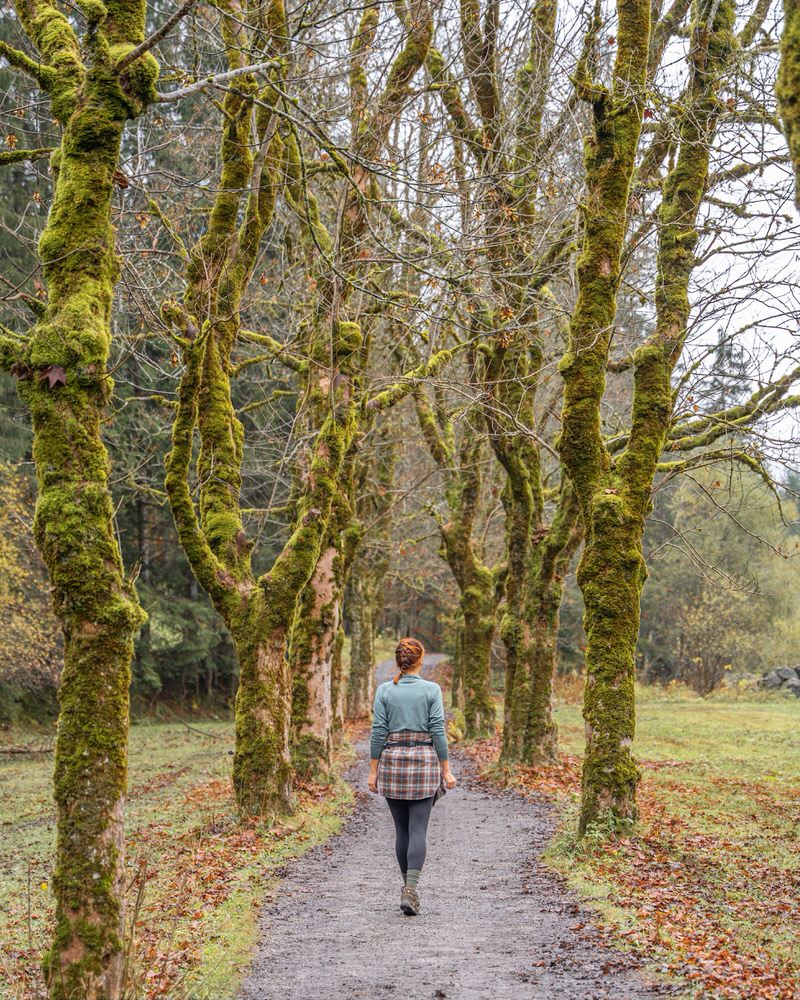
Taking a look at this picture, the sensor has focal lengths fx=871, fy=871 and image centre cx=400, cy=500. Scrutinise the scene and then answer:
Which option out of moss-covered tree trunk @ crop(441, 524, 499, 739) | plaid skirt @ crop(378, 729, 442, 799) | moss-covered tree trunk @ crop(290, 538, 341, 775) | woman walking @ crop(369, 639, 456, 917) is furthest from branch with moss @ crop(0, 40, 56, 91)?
moss-covered tree trunk @ crop(441, 524, 499, 739)

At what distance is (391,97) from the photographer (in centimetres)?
1272

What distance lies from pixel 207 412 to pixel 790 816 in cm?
929

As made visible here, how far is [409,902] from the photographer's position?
7031 millimetres

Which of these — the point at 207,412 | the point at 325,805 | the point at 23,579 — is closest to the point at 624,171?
the point at 207,412

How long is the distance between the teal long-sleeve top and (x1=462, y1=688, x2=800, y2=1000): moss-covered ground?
1944mm

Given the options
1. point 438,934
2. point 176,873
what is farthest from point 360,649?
point 438,934

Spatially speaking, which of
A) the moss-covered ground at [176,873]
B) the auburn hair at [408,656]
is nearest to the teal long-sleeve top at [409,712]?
the auburn hair at [408,656]

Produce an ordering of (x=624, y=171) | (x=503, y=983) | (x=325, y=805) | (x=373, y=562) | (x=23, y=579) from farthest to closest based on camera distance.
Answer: (x=373, y=562) < (x=23, y=579) < (x=325, y=805) < (x=624, y=171) < (x=503, y=983)

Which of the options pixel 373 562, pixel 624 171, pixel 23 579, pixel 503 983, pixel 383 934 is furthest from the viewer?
pixel 373 562

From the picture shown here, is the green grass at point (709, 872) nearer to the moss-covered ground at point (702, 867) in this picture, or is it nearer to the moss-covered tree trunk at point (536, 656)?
the moss-covered ground at point (702, 867)

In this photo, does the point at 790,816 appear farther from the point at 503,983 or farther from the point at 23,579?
the point at 23,579

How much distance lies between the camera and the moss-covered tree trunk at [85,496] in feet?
14.6

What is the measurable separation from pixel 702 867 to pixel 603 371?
5.17 m

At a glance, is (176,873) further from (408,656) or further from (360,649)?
(360,649)
